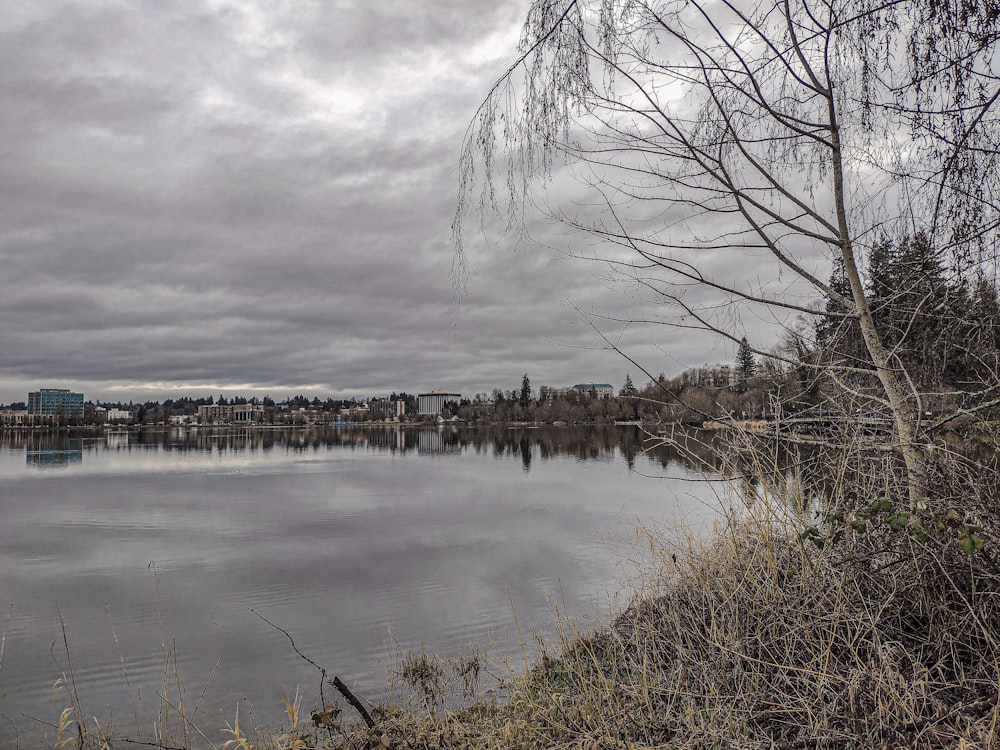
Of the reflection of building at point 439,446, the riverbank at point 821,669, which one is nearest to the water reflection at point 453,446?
the reflection of building at point 439,446

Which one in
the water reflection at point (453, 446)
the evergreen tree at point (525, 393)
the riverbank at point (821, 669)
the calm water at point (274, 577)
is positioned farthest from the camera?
the evergreen tree at point (525, 393)

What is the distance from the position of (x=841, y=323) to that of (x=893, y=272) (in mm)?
450

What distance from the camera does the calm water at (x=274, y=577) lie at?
824 centimetres

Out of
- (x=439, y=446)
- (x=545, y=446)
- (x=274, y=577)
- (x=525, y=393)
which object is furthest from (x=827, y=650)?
(x=525, y=393)

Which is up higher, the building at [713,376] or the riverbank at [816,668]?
the building at [713,376]

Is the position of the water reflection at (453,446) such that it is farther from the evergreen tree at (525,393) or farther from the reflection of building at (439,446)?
the evergreen tree at (525,393)

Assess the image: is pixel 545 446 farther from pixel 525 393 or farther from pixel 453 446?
pixel 525 393

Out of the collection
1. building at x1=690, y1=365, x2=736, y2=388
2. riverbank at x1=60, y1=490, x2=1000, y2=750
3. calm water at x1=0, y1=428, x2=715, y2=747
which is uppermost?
building at x1=690, y1=365, x2=736, y2=388

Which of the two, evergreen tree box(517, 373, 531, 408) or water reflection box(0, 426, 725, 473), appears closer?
water reflection box(0, 426, 725, 473)

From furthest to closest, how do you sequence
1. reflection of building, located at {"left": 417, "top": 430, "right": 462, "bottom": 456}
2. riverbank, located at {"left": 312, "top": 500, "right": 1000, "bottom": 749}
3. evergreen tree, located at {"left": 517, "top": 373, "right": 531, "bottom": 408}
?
evergreen tree, located at {"left": 517, "top": 373, "right": 531, "bottom": 408} → reflection of building, located at {"left": 417, "top": 430, "right": 462, "bottom": 456} → riverbank, located at {"left": 312, "top": 500, "right": 1000, "bottom": 749}

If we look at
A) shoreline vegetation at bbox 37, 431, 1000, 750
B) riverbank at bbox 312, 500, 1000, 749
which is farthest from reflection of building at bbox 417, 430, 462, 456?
riverbank at bbox 312, 500, 1000, 749

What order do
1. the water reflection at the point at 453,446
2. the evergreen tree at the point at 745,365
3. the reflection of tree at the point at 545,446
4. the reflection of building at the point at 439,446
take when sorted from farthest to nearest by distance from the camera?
1. the reflection of building at the point at 439,446
2. the water reflection at the point at 453,446
3. the reflection of tree at the point at 545,446
4. the evergreen tree at the point at 745,365

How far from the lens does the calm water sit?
8.24 metres

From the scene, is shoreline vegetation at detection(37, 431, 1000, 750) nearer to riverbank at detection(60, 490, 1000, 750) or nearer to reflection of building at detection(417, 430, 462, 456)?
riverbank at detection(60, 490, 1000, 750)
